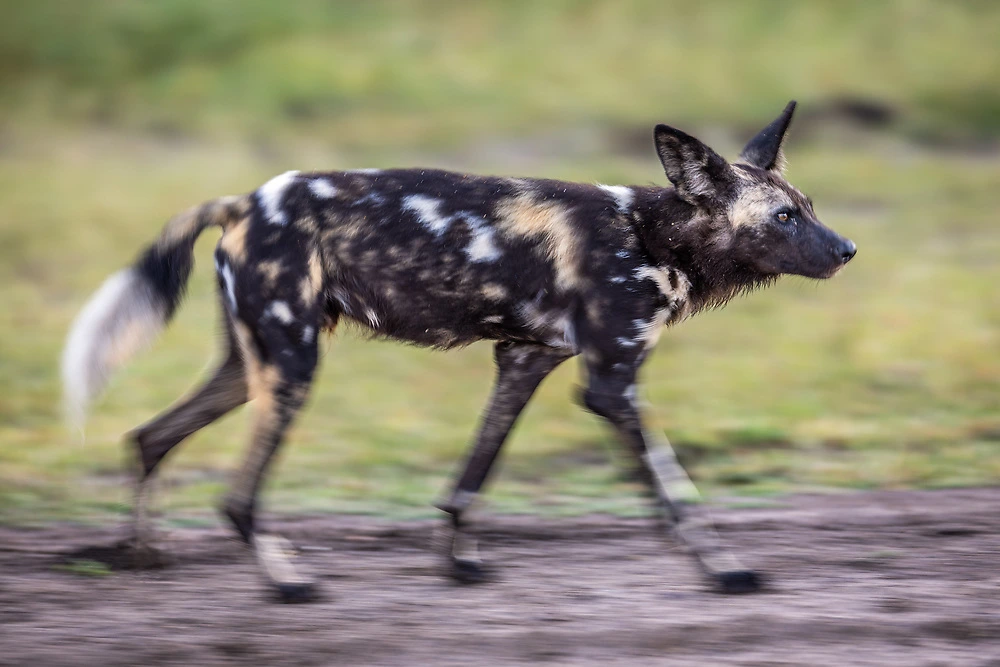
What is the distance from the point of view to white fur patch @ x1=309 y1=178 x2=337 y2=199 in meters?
4.57

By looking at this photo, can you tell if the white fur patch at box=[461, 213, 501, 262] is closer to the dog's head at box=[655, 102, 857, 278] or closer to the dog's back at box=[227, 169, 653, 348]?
the dog's back at box=[227, 169, 653, 348]

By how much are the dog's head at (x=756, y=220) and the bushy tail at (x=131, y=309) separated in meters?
1.71

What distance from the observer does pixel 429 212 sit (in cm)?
459

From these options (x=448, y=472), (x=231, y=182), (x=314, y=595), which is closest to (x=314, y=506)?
(x=448, y=472)

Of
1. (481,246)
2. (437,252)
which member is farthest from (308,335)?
(481,246)

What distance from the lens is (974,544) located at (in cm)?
502

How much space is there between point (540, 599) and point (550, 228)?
53.7 inches

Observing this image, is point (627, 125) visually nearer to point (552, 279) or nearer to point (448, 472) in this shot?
point (448, 472)

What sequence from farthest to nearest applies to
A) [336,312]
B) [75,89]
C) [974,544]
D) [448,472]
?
1. [75,89]
2. [448,472]
3. [974,544]
4. [336,312]

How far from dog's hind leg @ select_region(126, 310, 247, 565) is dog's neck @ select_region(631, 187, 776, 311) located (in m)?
1.67

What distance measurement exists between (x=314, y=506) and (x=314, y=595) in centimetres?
147

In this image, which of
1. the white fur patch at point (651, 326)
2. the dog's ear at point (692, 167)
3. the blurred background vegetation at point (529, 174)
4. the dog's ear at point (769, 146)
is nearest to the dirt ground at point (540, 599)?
the blurred background vegetation at point (529, 174)

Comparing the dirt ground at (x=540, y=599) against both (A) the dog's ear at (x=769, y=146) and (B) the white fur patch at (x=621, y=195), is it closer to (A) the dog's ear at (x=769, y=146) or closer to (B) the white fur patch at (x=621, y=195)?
(B) the white fur patch at (x=621, y=195)

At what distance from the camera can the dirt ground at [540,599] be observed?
382 cm
